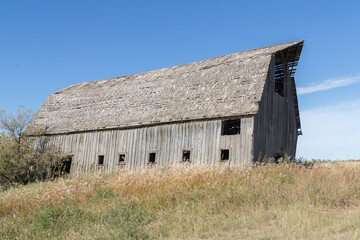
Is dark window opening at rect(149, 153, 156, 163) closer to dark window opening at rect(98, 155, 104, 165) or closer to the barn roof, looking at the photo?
the barn roof

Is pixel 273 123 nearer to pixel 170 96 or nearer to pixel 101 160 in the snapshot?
pixel 170 96

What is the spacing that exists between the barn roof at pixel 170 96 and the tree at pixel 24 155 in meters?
1.29

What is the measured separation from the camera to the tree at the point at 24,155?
905 inches

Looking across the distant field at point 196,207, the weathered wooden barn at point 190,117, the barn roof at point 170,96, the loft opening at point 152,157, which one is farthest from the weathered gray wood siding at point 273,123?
the loft opening at point 152,157

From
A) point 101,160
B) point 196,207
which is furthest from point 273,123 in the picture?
point 196,207

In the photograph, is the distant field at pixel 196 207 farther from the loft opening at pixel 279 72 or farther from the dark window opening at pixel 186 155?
the loft opening at pixel 279 72

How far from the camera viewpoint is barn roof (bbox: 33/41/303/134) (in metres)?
17.8

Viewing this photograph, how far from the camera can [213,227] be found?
25.1ft

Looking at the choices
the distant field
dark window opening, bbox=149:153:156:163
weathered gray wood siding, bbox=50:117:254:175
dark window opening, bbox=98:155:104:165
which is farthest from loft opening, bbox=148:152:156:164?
the distant field

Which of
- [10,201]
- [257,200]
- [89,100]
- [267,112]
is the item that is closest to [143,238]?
[257,200]

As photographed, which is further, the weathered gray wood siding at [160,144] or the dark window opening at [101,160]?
the dark window opening at [101,160]

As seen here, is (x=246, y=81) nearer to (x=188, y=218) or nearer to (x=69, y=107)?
(x=188, y=218)

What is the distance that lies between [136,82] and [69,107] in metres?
6.13

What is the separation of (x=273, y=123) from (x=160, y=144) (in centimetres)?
665
